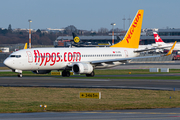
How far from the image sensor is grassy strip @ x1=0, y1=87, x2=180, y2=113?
22.3 meters

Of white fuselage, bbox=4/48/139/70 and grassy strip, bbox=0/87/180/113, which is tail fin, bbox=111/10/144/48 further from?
grassy strip, bbox=0/87/180/113

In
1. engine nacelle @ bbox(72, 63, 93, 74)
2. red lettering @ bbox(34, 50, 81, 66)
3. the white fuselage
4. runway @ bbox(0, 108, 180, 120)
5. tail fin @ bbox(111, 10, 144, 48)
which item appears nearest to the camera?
runway @ bbox(0, 108, 180, 120)

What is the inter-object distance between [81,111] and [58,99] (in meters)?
6.40

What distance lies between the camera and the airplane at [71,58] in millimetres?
48469

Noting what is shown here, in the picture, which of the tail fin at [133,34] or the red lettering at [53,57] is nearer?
the red lettering at [53,57]

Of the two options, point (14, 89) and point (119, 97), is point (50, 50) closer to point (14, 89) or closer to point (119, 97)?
point (14, 89)

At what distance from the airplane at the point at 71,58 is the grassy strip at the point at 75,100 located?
589 inches

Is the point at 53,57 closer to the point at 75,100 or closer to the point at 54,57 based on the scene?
the point at 54,57

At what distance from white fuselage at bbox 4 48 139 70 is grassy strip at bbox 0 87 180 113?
14697mm

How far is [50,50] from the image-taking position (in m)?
50.9

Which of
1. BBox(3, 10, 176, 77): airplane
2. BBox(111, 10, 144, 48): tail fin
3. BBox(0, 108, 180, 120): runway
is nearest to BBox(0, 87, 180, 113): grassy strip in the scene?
BBox(0, 108, 180, 120): runway

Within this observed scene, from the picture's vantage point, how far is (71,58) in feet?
171

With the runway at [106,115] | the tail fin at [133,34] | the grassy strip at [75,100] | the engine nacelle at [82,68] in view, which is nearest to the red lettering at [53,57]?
the engine nacelle at [82,68]

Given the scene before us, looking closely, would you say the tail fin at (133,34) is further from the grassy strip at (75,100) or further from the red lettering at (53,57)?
the grassy strip at (75,100)
